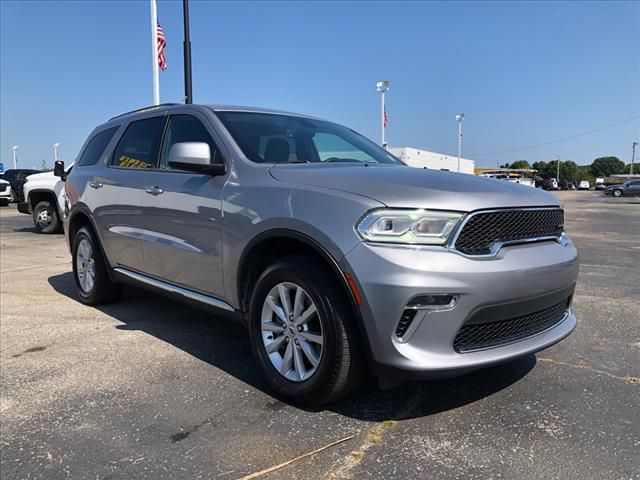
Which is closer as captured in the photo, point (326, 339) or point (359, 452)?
point (359, 452)

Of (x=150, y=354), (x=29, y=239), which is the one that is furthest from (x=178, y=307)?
(x=29, y=239)

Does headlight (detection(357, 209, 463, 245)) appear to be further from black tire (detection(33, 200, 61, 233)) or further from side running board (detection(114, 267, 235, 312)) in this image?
black tire (detection(33, 200, 61, 233))

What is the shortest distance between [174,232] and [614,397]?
312cm

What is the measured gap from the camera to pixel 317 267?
2949 millimetres

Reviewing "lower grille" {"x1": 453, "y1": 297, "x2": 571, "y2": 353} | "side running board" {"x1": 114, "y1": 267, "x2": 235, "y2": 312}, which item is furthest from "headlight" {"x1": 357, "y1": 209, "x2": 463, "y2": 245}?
"side running board" {"x1": 114, "y1": 267, "x2": 235, "y2": 312}

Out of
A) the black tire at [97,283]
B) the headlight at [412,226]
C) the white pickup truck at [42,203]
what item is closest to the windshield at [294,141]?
the headlight at [412,226]

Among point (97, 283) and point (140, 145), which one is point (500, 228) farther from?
point (97, 283)

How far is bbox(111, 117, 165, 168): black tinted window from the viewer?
15.0 ft

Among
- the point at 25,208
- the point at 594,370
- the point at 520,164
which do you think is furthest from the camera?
the point at 520,164

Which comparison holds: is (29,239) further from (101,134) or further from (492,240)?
(492,240)

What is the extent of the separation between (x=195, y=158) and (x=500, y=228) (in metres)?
1.95

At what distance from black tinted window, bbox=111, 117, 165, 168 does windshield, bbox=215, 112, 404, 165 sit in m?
0.84

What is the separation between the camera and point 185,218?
3871 millimetres

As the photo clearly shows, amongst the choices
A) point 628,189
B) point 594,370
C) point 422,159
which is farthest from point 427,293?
point 628,189
